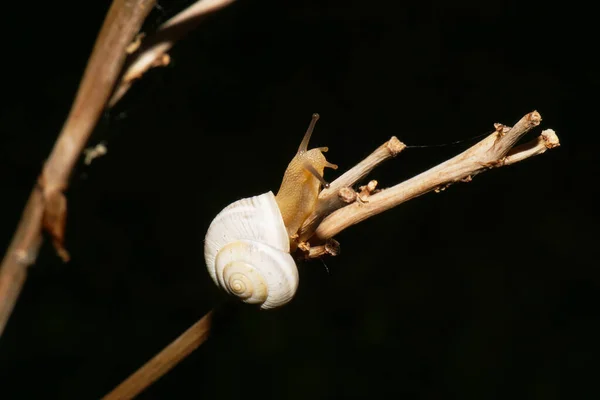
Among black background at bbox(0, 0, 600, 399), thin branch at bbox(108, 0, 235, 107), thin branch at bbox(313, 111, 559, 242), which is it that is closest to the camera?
thin branch at bbox(313, 111, 559, 242)

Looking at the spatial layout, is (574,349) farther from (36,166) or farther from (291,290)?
(36,166)

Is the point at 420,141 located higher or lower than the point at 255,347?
higher

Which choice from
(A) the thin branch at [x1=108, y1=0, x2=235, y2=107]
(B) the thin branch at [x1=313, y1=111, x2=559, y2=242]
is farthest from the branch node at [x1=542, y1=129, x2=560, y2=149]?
(A) the thin branch at [x1=108, y1=0, x2=235, y2=107]

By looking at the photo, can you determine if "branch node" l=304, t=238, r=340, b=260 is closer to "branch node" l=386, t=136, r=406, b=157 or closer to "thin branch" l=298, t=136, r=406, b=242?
"thin branch" l=298, t=136, r=406, b=242

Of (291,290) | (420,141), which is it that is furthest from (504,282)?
(291,290)

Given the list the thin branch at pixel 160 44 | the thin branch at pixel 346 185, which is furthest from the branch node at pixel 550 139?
the thin branch at pixel 160 44

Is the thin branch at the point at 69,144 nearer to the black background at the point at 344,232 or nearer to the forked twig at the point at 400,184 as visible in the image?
the forked twig at the point at 400,184
